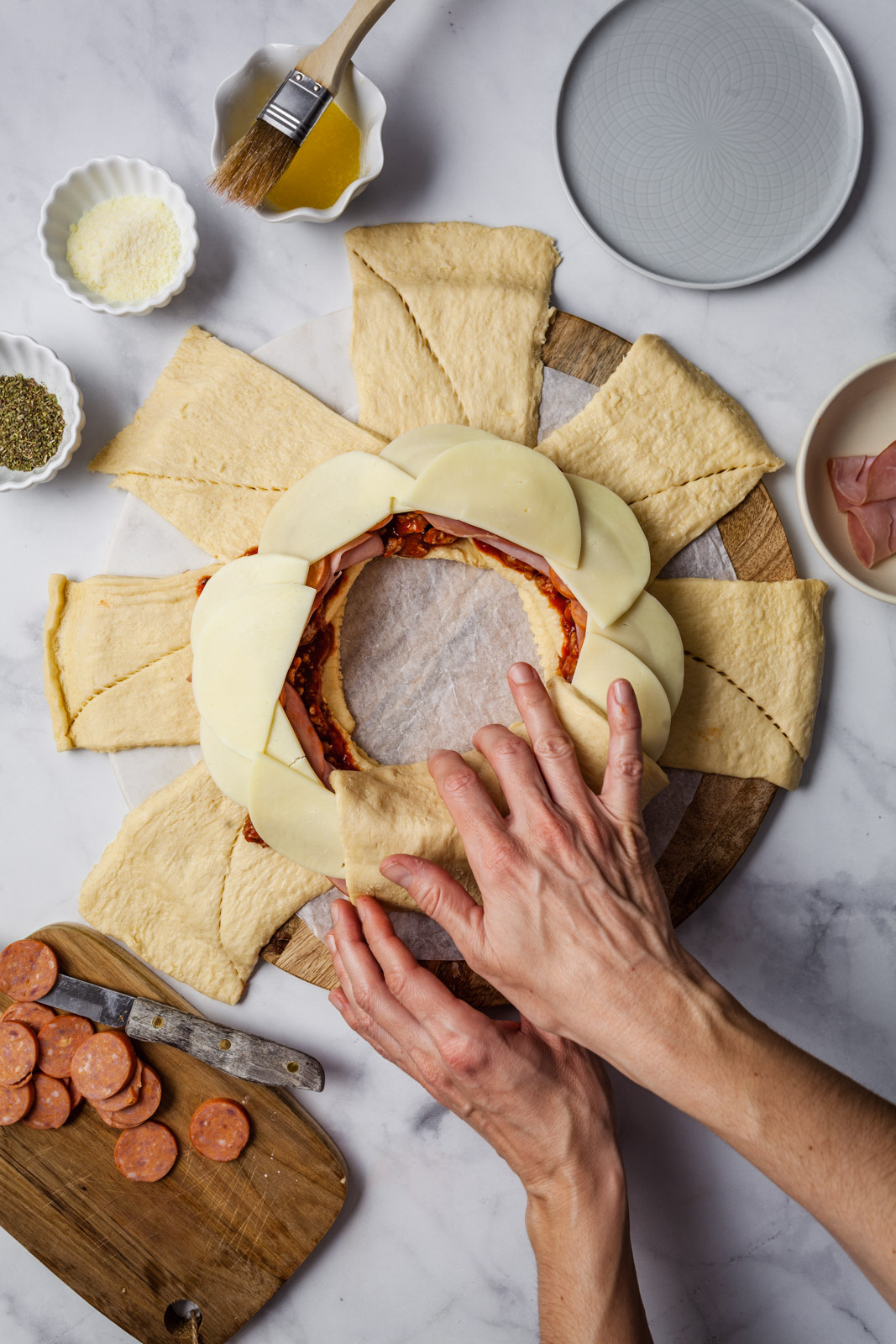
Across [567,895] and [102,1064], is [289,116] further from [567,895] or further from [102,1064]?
[102,1064]

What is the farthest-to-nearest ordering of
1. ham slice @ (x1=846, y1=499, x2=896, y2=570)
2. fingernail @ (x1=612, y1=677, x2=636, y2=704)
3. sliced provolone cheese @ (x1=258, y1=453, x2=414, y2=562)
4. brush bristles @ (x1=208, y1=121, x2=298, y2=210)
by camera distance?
ham slice @ (x1=846, y1=499, x2=896, y2=570)
brush bristles @ (x1=208, y1=121, x2=298, y2=210)
sliced provolone cheese @ (x1=258, y1=453, x2=414, y2=562)
fingernail @ (x1=612, y1=677, x2=636, y2=704)

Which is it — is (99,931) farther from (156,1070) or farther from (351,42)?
Answer: (351,42)

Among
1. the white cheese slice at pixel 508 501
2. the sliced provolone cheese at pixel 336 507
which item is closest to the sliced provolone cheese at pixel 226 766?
the sliced provolone cheese at pixel 336 507

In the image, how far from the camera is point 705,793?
2689mm

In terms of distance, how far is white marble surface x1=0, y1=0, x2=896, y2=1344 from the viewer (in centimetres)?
281

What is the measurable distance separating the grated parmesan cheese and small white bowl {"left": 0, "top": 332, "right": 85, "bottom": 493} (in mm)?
256

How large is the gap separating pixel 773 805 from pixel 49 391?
2.57 meters

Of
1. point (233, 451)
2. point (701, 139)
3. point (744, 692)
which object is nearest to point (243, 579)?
point (233, 451)

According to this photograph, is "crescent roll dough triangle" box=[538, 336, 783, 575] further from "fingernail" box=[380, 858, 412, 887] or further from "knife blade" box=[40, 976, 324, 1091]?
"knife blade" box=[40, 976, 324, 1091]

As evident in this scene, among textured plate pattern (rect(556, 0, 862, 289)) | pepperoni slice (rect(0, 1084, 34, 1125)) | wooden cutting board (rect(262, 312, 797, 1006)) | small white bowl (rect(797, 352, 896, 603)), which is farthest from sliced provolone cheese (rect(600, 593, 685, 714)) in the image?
pepperoni slice (rect(0, 1084, 34, 1125))

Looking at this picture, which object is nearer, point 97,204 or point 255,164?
point 255,164

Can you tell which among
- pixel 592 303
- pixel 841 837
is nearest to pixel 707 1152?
pixel 841 837

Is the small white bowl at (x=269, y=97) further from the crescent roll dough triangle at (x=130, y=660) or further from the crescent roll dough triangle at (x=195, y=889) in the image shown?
the crescent roll dough triangle at (x=195, y=889)

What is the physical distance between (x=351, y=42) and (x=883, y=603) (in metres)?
2.29
